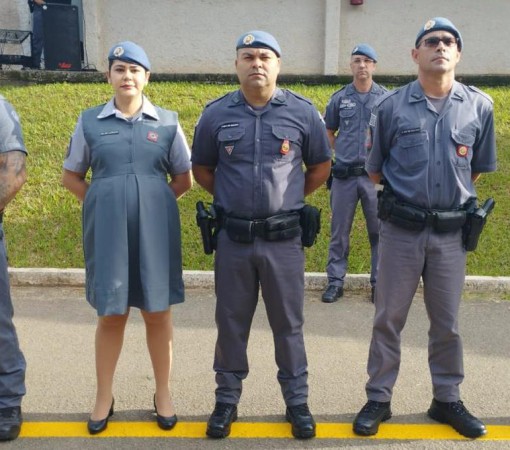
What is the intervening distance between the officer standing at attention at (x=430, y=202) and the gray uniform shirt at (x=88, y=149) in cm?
109

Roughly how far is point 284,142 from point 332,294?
275 centimetres

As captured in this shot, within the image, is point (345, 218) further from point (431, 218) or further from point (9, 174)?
point (9, 174)

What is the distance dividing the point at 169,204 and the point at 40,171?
17.1 feet

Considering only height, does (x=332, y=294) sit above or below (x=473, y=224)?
below

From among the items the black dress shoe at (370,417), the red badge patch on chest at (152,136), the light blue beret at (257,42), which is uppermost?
the light blue beret at (257,42)

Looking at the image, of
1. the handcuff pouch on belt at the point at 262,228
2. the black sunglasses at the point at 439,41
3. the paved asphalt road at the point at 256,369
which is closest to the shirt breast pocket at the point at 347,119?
the paved asphalt road at the point at 256,369

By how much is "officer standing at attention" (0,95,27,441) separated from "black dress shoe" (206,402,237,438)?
107cm

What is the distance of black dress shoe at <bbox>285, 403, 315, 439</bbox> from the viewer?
368cm

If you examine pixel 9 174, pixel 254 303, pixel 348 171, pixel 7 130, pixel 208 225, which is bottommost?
pixel 254 303

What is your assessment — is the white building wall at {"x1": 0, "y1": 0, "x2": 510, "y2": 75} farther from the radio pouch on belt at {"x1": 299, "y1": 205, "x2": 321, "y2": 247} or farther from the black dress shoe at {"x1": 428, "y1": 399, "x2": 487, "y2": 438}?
the black dress shoe at {"x1": 428, "y1": 399, "x2": 487, "y2": 438}

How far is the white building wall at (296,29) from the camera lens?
13016 mm

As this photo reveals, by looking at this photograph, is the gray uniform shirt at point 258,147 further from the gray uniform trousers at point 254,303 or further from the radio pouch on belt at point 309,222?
the gray uniform trousers at point 254,303

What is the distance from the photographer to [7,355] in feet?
12.1

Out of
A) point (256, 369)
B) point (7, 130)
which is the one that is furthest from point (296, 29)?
point (7, 130)
